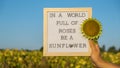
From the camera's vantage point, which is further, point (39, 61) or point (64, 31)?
point (39, 61)

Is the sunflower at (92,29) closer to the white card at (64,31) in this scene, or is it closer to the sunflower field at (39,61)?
the white card at (64,31)

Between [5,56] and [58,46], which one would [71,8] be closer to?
[58,46]

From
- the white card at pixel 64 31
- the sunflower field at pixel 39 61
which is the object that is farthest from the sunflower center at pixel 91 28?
the sunflower field at pixel 39 61

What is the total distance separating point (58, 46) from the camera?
4203 millimetres

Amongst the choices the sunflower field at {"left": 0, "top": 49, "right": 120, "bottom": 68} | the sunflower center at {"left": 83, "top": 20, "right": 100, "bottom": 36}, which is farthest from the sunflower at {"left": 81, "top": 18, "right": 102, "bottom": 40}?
the sunflower field at {"left": 0, "top": 49, "right": 120, "bottom": 68}

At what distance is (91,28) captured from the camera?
217 cm

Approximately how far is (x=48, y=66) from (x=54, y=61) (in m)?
0.69

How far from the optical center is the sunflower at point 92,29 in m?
2.13

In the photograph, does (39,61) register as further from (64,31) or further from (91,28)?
(91,28)

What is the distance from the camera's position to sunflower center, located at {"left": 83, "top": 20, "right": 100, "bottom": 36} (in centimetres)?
214

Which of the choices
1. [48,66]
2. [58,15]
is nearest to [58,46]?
[58,15]

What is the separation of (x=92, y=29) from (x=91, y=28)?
0.01 m

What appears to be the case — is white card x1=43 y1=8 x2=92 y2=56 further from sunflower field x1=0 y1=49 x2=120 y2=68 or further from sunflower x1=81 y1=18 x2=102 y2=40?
sunflower field x1=0 y1=49 x2=120 y2=68

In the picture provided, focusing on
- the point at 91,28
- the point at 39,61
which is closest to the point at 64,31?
the point at 91,28
